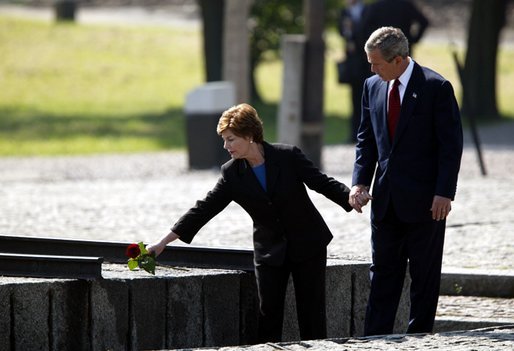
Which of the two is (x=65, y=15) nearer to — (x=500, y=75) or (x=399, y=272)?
(x=500, y=75)

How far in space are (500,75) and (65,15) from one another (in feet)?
44.8

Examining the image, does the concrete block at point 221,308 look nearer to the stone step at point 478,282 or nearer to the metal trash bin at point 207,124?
the stone step at point 478,282

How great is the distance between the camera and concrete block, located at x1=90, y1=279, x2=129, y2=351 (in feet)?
22.9

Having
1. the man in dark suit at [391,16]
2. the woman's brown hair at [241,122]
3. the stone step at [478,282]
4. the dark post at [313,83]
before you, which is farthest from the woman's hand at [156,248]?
the man in dark suit at [391,16]

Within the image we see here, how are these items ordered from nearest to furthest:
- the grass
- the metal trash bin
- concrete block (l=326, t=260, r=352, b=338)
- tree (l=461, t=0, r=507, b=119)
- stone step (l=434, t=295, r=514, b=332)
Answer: concrete block (l=326, t=260, r=352, b=338), stone step (l=434, t=295, r=514, b=332), the metal trash bin, the grass, tree (l=461, t=0, r=507, b=119)

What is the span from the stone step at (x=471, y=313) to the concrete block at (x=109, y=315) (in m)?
2.01

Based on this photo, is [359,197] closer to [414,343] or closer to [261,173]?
[261,173]

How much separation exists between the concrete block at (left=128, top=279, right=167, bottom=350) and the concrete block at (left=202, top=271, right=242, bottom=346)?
26 cm

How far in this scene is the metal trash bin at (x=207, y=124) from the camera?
17.5 meters

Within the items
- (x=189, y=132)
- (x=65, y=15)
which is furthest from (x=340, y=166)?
(x=65, y=15)

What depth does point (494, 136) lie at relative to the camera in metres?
20.9

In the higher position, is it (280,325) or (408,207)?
(408,207)

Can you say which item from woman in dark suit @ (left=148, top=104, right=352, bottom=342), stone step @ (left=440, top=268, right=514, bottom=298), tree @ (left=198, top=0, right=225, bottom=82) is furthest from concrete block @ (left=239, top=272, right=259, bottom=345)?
tree @ (left=198, top=0, right=225, bottom=82)

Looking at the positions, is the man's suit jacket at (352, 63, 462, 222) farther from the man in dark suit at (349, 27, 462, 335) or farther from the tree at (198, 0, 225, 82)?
the tree at (198, 0, 225, 82)
